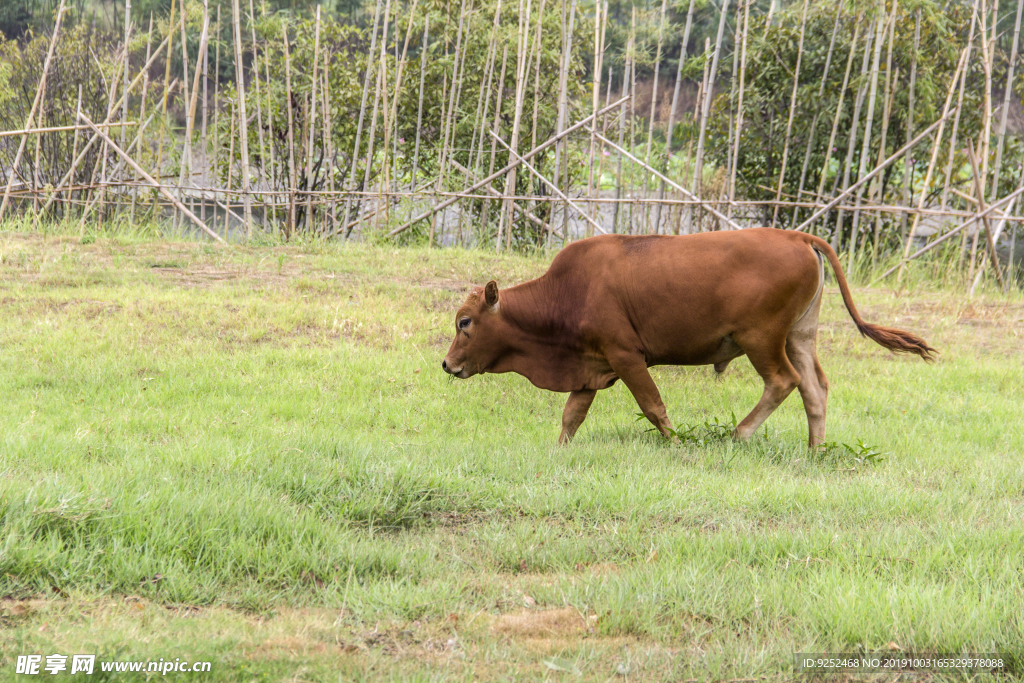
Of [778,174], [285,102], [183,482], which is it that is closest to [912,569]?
[183,482]

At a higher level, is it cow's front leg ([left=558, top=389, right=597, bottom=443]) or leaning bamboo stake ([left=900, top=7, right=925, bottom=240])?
leaning bamboo stake ([left=900, top=7, right=925, bottom=240])

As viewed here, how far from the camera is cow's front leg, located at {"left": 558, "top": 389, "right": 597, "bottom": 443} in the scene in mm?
5742

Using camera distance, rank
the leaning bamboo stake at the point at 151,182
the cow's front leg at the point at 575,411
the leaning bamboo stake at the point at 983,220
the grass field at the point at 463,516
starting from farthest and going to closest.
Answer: the leaning bamboo stake at the point at 151,182 → the leaning bamboo stake at the point at 983,220 → the cow's front leg at the point at 575,411 → the grass field at the point at 463,516

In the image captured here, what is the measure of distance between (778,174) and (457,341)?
925cm

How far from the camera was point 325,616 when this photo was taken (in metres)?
3.01

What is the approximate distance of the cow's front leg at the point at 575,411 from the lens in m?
5.74

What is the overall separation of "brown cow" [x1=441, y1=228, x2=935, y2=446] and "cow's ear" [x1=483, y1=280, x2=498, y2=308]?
0.02 meters

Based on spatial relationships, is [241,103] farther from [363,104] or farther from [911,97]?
[911,97]

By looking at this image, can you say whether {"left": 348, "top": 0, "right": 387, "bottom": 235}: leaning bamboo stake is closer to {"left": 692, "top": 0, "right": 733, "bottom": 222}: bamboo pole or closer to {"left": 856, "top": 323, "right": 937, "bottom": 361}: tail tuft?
{"left": 692, "top": 0, "right": 733, "bottom": 222}: bamboo pole

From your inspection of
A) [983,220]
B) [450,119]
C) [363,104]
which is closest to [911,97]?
[983,220]

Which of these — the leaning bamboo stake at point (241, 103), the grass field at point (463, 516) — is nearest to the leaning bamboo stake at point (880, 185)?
the grass field at point (463, 516)

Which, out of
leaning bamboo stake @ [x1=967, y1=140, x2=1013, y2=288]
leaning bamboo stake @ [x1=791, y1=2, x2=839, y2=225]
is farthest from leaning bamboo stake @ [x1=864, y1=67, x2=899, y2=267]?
leaning bamboo stake @ [x1=967, y1=140, x2=1013, y2=288]

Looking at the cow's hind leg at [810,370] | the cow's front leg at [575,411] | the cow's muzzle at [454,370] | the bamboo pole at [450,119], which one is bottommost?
the cow's front leg at [575,411]

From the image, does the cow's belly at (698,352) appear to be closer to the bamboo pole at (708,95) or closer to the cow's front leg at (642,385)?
the cow's front leg at (642,385)
